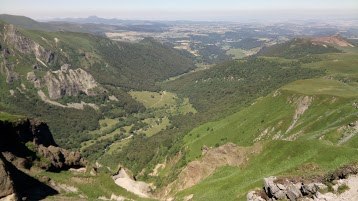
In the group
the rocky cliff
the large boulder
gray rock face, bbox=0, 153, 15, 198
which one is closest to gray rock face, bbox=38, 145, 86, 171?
the rocky cliff

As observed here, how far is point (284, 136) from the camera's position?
12988cm

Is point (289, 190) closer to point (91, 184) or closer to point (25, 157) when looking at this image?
point (91, 184)

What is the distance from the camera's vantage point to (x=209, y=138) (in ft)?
591

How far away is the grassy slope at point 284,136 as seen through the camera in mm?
58312

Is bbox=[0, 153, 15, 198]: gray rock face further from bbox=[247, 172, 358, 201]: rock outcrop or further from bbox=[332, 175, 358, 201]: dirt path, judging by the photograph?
bbox=[332, 175, 358, 201]: dirt path

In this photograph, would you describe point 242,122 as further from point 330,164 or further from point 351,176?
point 351,176

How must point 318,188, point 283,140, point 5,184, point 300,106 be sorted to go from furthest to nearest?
point 300,106 → point 283,140 → point 5,184 → point 318,188

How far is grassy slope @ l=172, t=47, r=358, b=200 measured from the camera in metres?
58.3

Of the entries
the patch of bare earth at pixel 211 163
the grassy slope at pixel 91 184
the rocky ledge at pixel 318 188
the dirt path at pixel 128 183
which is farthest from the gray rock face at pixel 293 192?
the dirt path at pixel 128 183

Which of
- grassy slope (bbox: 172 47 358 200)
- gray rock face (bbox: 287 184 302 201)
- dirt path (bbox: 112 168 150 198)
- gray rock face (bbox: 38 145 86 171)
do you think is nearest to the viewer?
gray rock face (bbox: 287 184 302 201)

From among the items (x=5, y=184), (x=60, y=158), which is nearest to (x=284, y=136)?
(x=60, y=158)

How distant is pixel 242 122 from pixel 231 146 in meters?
91.6

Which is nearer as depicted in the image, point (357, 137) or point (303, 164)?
point (303, 164)

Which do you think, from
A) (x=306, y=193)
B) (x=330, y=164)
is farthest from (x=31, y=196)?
(x=330, y=164)
